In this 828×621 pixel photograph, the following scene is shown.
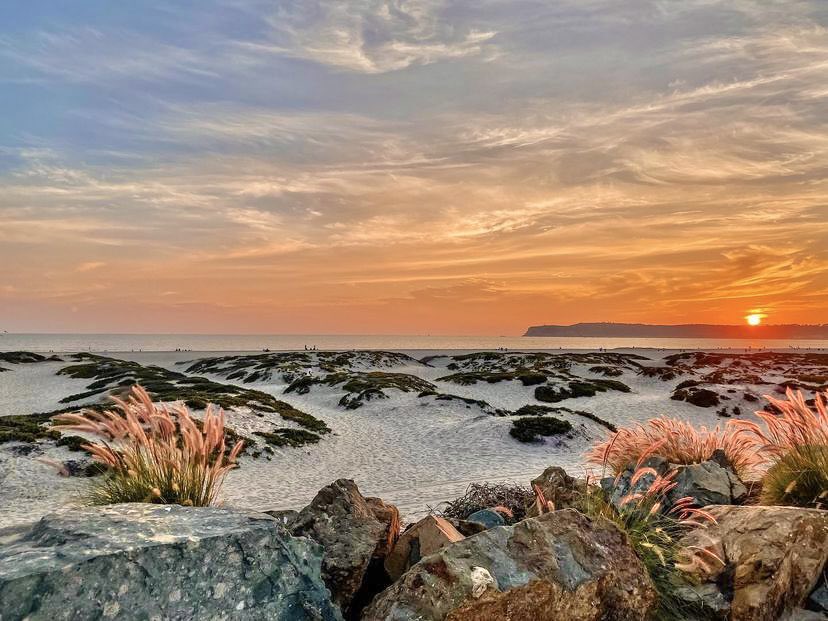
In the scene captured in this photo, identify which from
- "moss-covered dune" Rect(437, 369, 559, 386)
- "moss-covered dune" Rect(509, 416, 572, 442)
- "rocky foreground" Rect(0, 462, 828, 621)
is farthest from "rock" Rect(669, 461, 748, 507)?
"moss-covered dune" Rect(437, 369, 559, 386)

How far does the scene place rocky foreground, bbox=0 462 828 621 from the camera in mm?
4043

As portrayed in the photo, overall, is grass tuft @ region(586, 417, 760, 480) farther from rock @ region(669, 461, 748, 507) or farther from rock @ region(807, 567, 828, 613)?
rock @ region(807, 567, 828, 613)

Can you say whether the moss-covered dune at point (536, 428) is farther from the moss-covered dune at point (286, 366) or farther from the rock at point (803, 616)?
the moss-covered dune at point (286, 366)

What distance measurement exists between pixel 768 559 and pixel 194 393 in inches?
1367

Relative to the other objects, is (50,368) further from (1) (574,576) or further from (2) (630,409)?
(1) (574,576)

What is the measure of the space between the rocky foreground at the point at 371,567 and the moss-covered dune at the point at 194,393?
468 inches

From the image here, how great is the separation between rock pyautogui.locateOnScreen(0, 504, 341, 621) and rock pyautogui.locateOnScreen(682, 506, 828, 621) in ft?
14.1

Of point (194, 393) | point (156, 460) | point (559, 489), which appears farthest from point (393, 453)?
point (156, 460)

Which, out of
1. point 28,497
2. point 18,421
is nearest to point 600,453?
point 28,497

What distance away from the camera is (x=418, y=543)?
6098 millimetres

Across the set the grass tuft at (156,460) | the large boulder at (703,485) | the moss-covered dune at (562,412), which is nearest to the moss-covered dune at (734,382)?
the moss-covered dune at (562,412)

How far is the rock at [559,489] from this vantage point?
24.3 feet

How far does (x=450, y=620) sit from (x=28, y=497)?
1840 centimetres

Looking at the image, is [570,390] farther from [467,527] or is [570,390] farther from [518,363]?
[467,527]
